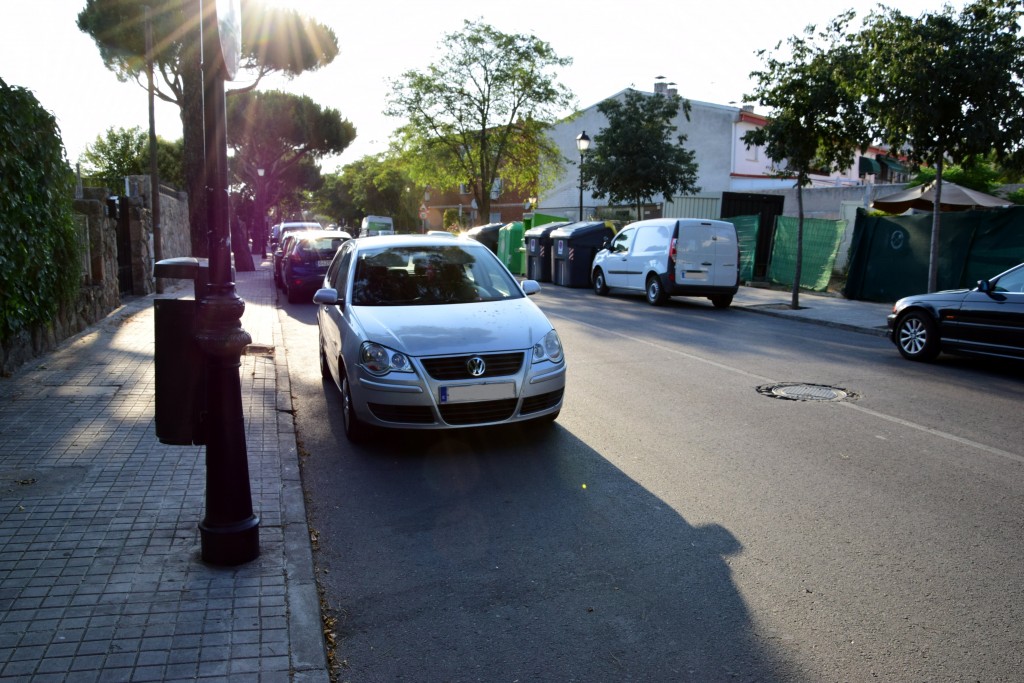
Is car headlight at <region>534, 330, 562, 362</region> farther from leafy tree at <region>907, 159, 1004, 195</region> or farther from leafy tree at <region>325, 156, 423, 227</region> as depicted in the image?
leafy tree at <region>325, 156, 423, 227</region>

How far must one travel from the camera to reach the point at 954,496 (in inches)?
195

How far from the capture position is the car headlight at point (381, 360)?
5.64 meters

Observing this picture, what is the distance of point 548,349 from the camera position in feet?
20.0

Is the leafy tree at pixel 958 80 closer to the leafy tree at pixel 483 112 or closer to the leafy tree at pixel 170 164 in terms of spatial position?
the leafy tree at pixel 483 112

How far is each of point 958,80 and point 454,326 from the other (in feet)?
35.4

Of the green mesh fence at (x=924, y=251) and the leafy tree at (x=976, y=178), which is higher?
the leafy tree at (x=976, y=178)

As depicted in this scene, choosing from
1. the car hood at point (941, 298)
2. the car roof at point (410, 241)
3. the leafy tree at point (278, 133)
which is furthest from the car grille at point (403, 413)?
the leafy tree at point (278, 133)

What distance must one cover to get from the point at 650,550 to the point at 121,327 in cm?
1023

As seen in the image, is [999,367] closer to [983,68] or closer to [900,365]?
[900,365]

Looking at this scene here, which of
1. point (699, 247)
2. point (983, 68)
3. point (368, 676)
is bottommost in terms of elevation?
Result: point (368, 676)

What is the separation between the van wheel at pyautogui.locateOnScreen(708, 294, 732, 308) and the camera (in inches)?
673

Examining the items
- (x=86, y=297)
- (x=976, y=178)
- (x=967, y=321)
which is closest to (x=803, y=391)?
(x=967, y=321)

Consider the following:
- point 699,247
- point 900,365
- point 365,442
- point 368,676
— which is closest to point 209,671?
point 368,676

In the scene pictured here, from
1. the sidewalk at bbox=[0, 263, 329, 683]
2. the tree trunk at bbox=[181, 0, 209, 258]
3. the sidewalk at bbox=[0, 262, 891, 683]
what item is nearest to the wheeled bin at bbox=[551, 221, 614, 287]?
the tree trunk at bbox=[181, 0, 209, 258]
